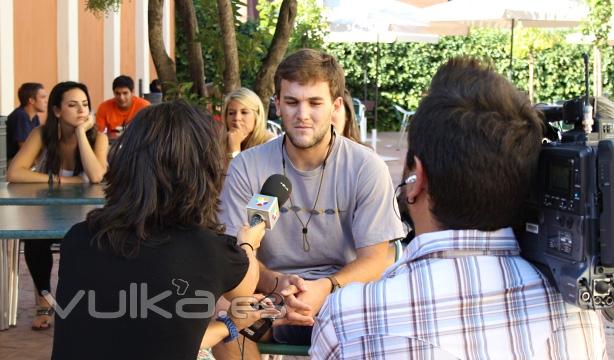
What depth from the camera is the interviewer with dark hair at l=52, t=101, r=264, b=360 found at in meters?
2.81

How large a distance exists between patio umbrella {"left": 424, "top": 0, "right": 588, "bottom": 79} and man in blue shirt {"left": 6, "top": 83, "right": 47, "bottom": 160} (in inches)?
347

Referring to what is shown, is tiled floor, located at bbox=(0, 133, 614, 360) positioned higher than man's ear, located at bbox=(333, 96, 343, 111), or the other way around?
man's ear, located at bbox=(333, 96, 343, 111)

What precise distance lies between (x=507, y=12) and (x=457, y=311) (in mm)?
15939

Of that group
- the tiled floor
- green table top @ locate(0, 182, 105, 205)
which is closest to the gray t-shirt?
green table top @ locate(0, 182, 105, 205)

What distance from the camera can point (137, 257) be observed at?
2.81 metres

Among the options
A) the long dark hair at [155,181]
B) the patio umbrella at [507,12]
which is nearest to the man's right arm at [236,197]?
the long dark hair at [155,181]

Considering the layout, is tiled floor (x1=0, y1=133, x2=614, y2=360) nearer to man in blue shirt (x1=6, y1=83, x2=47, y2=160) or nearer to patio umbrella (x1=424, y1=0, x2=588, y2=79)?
man in blue shirt (x1=6, y1=83, x2=47, y2=160)

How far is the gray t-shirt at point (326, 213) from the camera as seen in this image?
381 cm

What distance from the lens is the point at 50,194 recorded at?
18.5ft

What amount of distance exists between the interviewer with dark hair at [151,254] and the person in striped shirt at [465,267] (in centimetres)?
94

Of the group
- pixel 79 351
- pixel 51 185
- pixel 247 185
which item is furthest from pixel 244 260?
pixel 51 185

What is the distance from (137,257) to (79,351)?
30 cm

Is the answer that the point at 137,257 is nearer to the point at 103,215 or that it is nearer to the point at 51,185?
the point at 103,215

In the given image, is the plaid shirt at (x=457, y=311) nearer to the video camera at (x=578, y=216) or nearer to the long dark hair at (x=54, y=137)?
the video camera at (x=578, y=216)
